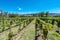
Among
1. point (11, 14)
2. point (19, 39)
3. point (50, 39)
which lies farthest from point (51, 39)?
point (11, 14)

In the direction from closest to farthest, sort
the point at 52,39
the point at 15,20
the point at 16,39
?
the point at 52,39 < the point at 16,39 < the point at 15,20

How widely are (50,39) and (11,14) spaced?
76.8 m

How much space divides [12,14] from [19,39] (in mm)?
75082

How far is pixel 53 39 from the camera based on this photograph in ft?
42.5

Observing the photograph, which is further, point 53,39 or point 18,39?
point 18,39

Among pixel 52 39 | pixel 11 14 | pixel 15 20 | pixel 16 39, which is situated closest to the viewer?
pixel 52 39

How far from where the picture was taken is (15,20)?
153 ft

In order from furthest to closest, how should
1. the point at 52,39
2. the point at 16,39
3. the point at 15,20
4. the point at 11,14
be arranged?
the point at 11,14 → the point at 15,20 → the point at 16,39 → the point at 52,39

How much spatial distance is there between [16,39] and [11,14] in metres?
75.2

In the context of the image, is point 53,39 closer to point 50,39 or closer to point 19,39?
point 50,39

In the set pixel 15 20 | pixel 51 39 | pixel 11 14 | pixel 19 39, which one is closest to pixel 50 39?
pixel 51 39

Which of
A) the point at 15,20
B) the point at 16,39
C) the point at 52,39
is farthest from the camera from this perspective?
the point at 15,20

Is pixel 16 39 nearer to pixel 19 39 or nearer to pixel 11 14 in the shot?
pixel 19 39

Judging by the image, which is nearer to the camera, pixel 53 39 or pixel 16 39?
pixel 53 39
